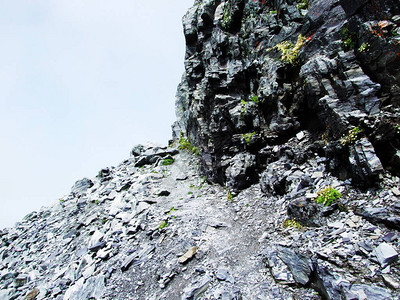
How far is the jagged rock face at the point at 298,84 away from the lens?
9055 millimetres

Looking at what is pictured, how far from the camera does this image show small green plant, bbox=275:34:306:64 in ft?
47.3

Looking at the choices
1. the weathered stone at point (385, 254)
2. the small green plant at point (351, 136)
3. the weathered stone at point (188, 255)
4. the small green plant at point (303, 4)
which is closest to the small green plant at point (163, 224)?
the weathered stone at point (188, 255)

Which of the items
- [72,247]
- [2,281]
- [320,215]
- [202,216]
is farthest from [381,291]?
[2,281]

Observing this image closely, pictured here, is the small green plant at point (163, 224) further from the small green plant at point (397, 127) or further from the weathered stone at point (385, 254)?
the small green plant at point (397, 127)

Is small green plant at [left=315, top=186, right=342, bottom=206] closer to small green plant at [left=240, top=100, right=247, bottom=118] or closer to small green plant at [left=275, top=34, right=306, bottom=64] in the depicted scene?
small green plant at [left=240, top=100, right=247, bottom=118]

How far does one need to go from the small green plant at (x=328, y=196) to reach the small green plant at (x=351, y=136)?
2284 mm

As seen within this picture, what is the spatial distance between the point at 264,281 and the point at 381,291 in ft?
11.3

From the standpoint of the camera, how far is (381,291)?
204 inches

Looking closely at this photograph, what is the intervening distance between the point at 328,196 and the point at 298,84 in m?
8.28

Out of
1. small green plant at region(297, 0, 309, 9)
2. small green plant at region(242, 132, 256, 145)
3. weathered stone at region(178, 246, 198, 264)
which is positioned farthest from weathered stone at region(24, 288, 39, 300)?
small green plant at region(297, 0, 309, 9)

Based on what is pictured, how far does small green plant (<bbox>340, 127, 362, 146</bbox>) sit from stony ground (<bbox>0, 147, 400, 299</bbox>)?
193 cm

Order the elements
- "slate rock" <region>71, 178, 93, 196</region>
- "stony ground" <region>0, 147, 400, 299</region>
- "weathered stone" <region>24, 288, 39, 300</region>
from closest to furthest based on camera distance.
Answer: "stony ground" <region>0, 147, 400, 299</region>, "weathered stone" <region>24, 288, 39, 300</region>, "slate rock" <region>71, 178, 93, 196</region>

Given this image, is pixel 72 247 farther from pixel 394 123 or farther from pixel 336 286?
pixel 394 123

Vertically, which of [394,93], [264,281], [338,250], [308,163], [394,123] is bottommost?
[264,281]
